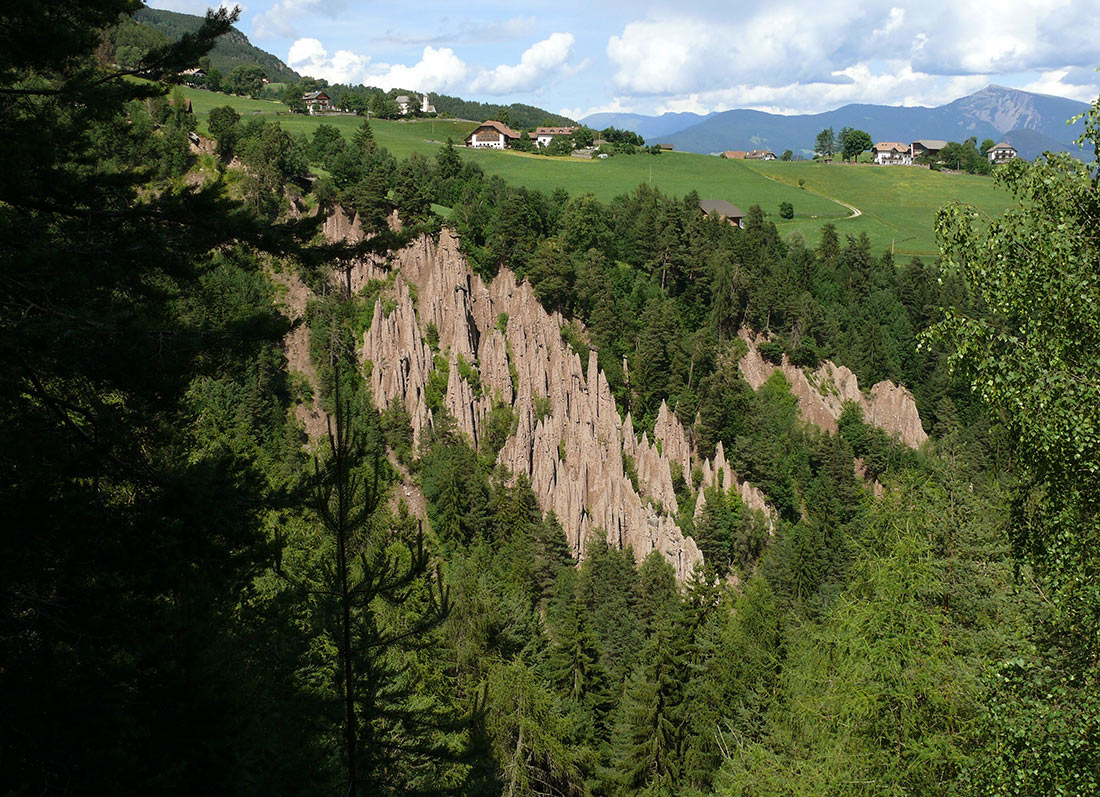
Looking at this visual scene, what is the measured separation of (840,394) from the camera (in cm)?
6981

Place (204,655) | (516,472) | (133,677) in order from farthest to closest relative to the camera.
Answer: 1. (516,472)
2. (204,655)
3. (133,677)

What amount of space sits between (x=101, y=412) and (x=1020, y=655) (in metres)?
11.5

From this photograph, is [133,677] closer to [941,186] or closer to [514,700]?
[514,700]

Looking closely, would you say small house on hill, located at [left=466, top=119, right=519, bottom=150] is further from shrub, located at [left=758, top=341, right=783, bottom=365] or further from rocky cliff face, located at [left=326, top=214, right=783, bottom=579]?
shrub, located at [left=758, top=341, right=783, bottom=365]

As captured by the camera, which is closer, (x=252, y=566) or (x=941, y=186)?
(x=252, y=566)

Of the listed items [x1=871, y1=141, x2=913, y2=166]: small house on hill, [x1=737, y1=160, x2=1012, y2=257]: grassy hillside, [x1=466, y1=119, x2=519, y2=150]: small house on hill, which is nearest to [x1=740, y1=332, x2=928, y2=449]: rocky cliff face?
[x1=737, y1=160, x2=1012, y2=257]: grassy hillside

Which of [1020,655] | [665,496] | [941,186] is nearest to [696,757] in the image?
[1020,655]

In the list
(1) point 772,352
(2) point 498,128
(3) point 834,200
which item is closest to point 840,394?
(1) point 772,352

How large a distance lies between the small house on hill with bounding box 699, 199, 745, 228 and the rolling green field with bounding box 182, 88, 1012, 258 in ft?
24.8

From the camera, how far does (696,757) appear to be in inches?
1043

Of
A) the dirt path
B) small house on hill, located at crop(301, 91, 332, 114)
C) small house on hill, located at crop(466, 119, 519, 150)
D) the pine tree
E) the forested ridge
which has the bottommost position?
the pine tree

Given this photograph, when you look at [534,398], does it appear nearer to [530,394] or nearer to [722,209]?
[530,394]

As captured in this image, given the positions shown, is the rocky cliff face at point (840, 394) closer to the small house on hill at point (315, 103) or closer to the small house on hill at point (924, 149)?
the small house on hill at point (315, 103)

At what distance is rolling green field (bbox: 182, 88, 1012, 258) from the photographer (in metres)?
103
